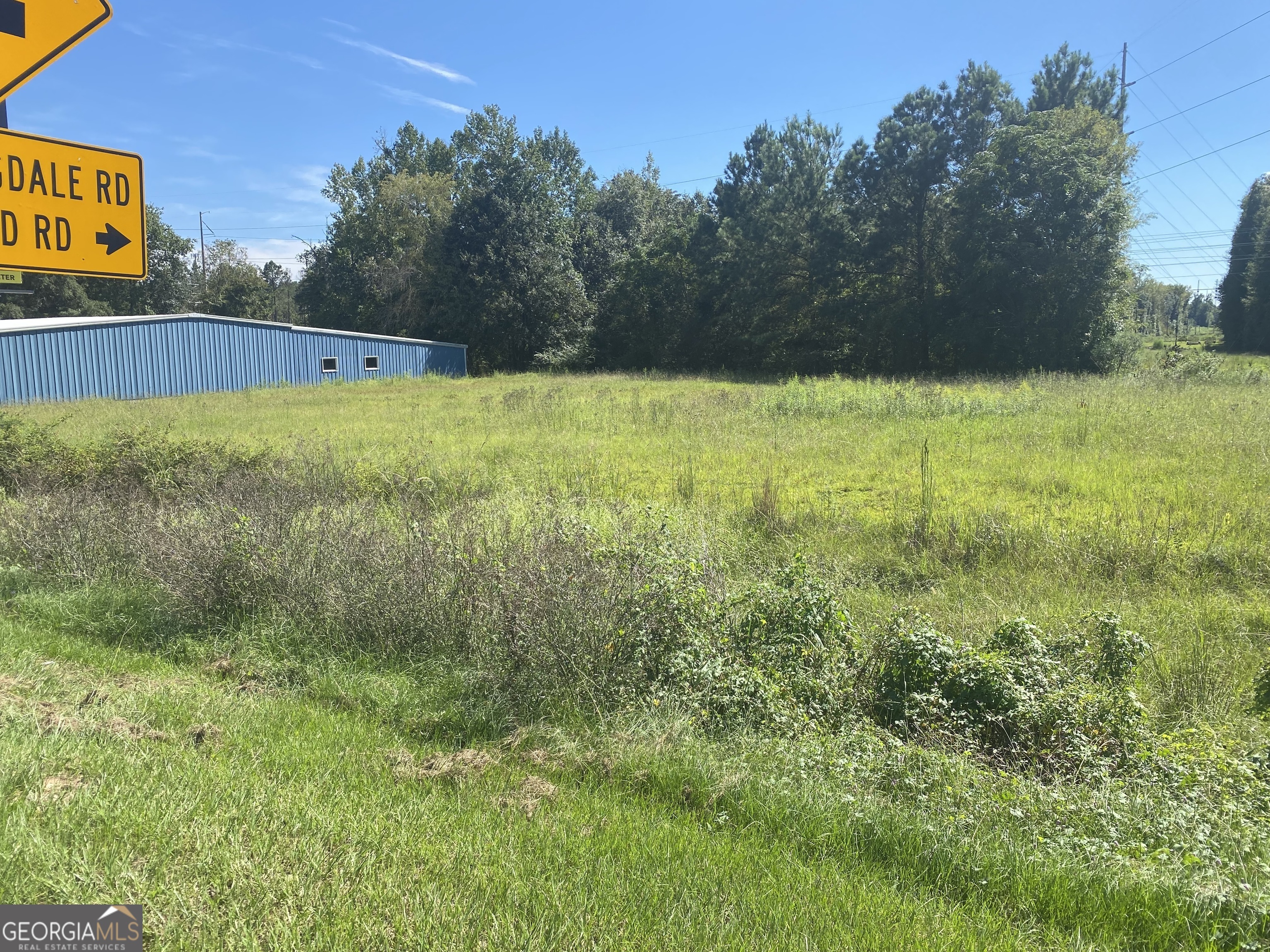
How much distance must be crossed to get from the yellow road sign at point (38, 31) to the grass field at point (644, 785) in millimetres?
2904

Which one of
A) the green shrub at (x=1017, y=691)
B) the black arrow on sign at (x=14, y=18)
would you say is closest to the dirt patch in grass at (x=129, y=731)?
the black arrow on sign at (x=14, y=18)

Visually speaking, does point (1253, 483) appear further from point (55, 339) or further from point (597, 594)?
point (55, 339)

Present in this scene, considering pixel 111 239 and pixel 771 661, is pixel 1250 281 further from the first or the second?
pixel 111 239

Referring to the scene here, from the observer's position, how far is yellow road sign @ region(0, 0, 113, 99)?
303 centimetres

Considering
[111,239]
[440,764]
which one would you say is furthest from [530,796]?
[111,239]

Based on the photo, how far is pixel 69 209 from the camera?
3260 millimetres

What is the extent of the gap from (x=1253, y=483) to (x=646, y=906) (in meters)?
10.4

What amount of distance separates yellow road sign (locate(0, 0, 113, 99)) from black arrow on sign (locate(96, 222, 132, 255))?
0.57 meters

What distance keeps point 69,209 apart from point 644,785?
357 centimetres

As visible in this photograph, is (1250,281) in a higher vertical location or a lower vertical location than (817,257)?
higher

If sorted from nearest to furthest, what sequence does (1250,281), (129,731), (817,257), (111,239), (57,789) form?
(57,789), (111,239), (129,731), (817,257), (1250,281)

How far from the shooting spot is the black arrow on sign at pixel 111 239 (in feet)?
11.0

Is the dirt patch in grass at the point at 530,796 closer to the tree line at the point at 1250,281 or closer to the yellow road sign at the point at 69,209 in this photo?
the yellow road sign at the point at 69,209

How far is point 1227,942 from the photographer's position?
266 centimetres
